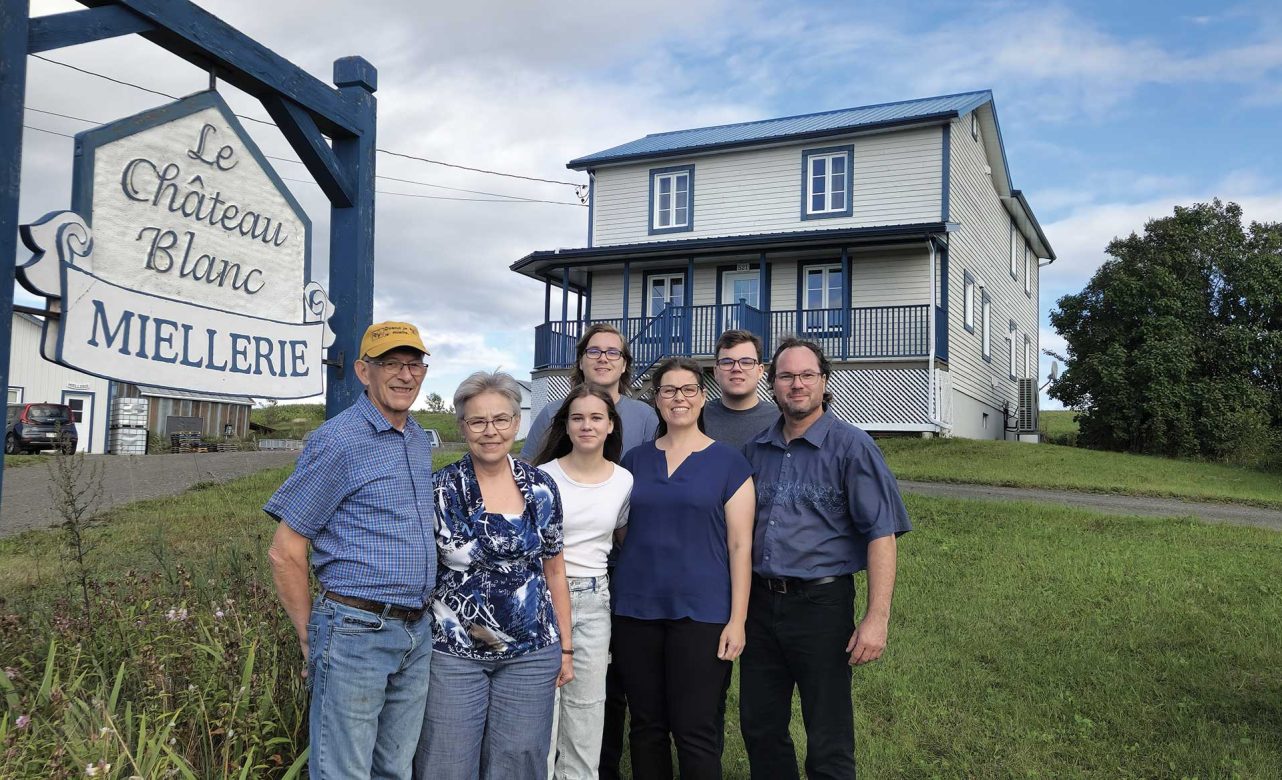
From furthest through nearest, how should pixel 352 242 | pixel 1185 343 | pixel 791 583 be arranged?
pixel 1185 343
pixel 352 242
pixel 791 583

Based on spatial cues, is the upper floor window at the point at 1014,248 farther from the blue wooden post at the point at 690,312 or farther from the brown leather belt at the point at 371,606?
the brown leather belt at the point at 371,606

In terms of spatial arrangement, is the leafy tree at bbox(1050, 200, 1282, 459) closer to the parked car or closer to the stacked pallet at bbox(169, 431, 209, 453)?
the stacked pallet at bbox(169, 431, 209, 453)

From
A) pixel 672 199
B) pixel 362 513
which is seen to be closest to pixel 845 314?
pixel 672 199

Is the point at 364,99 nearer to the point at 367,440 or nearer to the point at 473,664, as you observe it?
the point at 367,440

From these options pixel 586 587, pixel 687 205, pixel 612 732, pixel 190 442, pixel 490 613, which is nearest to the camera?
pixel 490 613

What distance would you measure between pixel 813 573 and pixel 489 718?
1331 millimetres

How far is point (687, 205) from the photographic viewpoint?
22.2m

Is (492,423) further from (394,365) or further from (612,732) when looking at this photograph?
(612,732)

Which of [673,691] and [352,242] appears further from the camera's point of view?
[352,242]

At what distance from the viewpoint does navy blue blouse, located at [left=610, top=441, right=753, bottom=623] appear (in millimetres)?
3574

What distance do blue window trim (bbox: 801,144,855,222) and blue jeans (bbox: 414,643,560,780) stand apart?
1878 centimetres

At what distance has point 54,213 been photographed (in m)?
3.37

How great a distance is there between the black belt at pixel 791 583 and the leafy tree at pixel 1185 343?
20601mm

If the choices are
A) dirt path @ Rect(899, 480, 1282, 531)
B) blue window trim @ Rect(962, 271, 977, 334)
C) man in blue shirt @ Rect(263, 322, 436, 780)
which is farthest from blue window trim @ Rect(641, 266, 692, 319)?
man in blue shirt @ Rect(263, 322, 436, 780)
